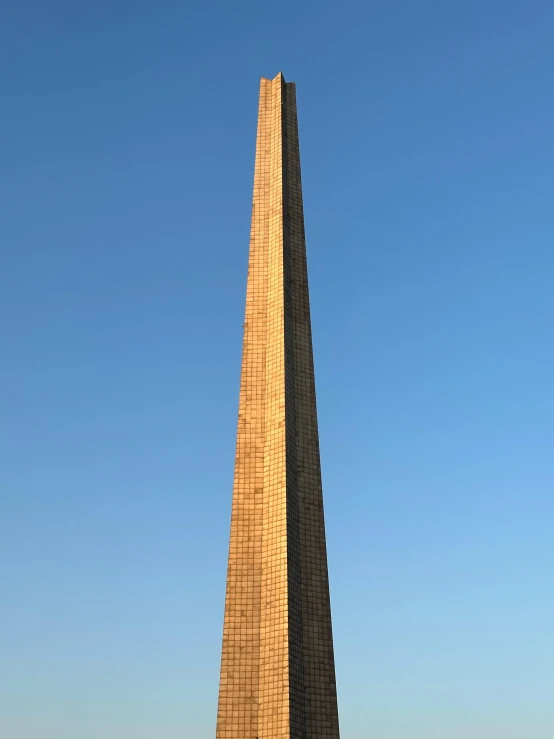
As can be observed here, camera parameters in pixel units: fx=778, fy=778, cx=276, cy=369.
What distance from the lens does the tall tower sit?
112ft

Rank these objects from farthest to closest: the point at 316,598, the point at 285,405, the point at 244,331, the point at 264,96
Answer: the point at 264,96 < the point at 244,331 < the point at 285,405 < the point at 316,598

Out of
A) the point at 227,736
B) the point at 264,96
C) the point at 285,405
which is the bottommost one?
the point at 227,736

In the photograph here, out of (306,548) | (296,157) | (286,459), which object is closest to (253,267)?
(296,157)

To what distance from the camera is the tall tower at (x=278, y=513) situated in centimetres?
3406

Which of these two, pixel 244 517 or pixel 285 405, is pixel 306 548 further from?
pixel 285 405

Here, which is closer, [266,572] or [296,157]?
[266,572]

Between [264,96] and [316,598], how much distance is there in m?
33.2

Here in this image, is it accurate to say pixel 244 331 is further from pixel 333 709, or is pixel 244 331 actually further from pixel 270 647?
pixel 333 709

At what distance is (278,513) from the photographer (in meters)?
37.6

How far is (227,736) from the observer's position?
110 ft

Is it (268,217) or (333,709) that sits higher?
(268,217)

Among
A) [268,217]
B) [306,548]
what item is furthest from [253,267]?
[306,548]

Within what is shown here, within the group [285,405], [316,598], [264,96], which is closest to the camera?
[316,598]

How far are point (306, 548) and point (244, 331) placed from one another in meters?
12.9
